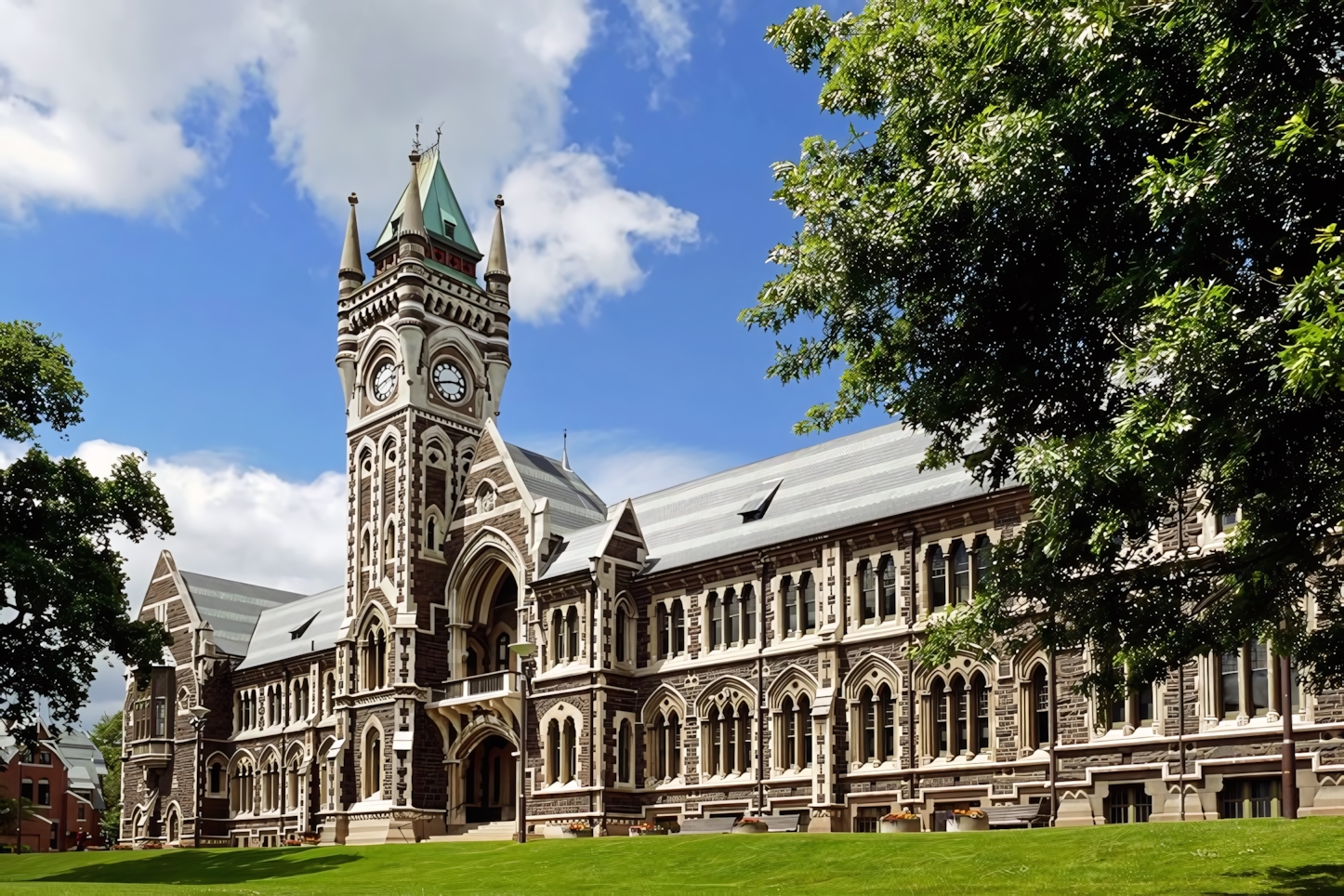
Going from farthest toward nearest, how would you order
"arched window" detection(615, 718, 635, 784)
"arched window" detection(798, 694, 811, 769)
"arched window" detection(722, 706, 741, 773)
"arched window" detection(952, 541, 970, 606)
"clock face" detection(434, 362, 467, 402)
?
"clock face" detection(434, 362, 467, 402) < "arched window" detection(615, 718, 635, 784) < "arched window" detection(722, 706, 741, 773) < "arched window" detection(798, 694, 811, 769) < "arched window" detection(952, 541, 970, 606)

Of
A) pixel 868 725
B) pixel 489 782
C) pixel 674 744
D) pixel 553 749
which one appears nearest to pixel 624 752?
pixel 674 744

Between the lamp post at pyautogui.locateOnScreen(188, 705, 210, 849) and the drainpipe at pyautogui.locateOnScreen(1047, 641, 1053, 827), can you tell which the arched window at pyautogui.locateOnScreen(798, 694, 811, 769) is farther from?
the lamp post at pyautogui.locateOnScreen(188, 705, 210, 849)

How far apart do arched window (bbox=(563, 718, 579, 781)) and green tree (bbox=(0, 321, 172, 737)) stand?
594 inches

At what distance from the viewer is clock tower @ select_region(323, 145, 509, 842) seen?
50500 mm

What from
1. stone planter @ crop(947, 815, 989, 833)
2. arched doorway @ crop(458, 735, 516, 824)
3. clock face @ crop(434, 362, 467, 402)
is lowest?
arched doorway @ crop(458, 735, 516, 824)

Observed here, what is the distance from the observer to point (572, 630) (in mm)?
46094

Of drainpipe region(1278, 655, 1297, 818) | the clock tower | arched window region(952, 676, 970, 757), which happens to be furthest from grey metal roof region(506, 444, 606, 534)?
drainpipe region(1278, 655, 1297, 818)

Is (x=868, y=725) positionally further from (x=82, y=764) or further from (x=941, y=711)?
(x=82, y=764)

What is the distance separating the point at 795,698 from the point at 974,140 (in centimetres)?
2671

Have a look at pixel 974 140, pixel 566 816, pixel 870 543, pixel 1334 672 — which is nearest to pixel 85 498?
pixel 566 816

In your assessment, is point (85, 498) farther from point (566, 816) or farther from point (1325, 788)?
point (1325, 788)

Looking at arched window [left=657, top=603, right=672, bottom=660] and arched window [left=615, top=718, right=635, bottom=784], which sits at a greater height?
arched window [left=657, top=603, right=672, bottom=660]

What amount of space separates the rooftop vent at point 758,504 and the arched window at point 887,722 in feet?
27.6

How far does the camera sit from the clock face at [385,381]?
54969 mm
